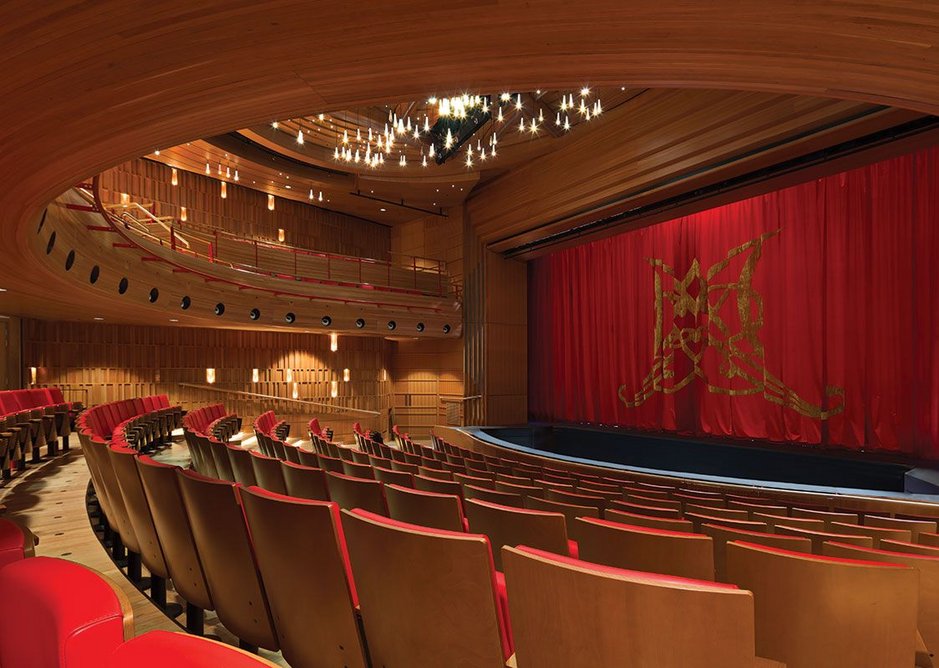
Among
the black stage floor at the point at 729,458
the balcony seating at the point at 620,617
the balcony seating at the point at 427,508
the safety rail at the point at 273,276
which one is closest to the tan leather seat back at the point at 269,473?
the balcony seating at the point at 427,508

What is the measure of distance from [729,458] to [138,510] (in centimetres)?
856

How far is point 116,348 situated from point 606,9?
10555 millimetres

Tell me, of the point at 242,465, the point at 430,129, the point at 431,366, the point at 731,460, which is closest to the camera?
the point at 242,465

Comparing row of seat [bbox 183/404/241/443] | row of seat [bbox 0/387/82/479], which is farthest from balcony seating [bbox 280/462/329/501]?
A: row of seat [bbox 183/404/241/443]

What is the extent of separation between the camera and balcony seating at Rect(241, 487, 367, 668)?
114 centimetres

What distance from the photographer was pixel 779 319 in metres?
8.24

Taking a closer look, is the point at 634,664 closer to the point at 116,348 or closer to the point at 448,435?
the point at 448,435

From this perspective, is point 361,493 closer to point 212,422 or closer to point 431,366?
point 212,422

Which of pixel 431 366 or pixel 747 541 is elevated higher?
pixel 431 366

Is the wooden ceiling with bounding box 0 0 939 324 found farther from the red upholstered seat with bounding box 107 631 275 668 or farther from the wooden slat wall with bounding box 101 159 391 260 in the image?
the wooden slat wall with bounding box 101 159 391 260

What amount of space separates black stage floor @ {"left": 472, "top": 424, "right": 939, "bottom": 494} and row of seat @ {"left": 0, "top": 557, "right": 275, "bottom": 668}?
5.47m

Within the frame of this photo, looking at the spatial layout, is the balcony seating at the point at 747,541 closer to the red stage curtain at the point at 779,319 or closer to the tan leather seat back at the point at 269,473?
the tan leather seat back at the point at 269,473

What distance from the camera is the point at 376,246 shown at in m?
14.6

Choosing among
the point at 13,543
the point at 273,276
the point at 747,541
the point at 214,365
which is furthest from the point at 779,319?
the point at 214,365
